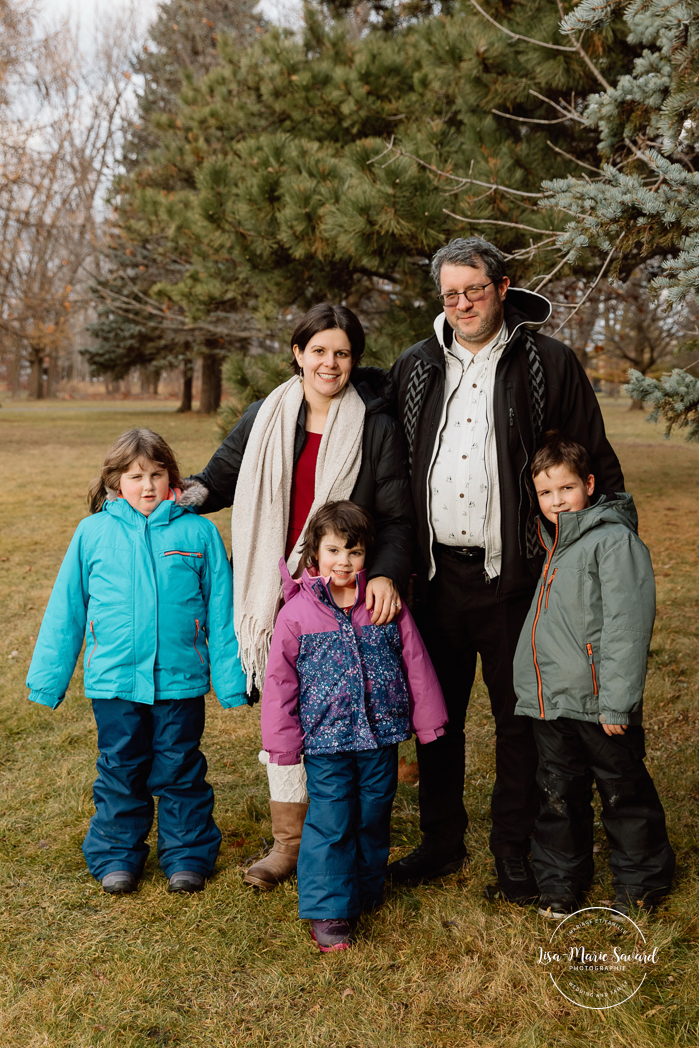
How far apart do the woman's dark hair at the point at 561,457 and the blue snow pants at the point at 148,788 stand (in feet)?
4.59

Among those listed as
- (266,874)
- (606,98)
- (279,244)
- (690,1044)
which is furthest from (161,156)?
(690,1044)

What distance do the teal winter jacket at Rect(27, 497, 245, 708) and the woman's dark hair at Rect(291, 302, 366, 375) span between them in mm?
733

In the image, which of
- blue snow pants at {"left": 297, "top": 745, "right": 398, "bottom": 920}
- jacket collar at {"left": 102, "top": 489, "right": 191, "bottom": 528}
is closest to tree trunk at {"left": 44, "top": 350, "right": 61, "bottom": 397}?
jacket collar at {"left": 102, "top": 489, "right": 191, "bottom": 528}

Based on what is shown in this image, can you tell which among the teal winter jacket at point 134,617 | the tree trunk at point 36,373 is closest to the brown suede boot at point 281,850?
the teal winter jacket at point 134,617

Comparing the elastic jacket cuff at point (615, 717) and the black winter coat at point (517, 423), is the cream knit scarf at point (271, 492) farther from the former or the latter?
the elastic jacket cuff at point (615, 717)

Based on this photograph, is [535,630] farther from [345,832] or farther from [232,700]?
[232,700]

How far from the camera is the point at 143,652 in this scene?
2756 mm

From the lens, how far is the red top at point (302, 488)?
9.06 feet

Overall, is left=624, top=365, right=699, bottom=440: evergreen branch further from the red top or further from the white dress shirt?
the red top

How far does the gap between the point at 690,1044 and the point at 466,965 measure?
605 mm

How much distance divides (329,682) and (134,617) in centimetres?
71

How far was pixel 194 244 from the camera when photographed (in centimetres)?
808

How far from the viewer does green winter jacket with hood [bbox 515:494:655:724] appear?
2383 mm

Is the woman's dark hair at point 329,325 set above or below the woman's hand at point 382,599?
above
